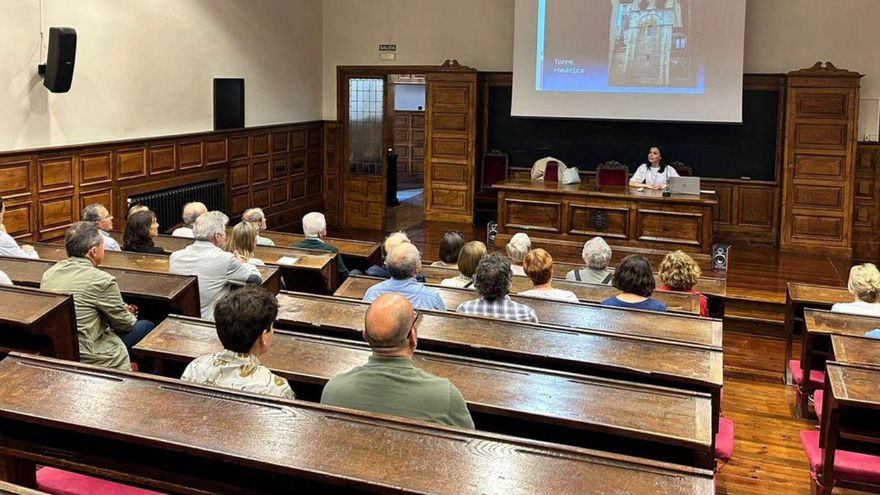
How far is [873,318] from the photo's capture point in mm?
4070

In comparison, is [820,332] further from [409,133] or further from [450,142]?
[409,133]

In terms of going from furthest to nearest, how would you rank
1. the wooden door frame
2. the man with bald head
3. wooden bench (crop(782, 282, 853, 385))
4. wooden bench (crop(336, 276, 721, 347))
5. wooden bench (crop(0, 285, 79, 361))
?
the wooden door frame, wooden bench (crop(782, 282, 853, 385)), wooden bench (crop(336, 276, 721, 347)), wooden bench (crop(0, 285, 79, 361)), the man with bald head

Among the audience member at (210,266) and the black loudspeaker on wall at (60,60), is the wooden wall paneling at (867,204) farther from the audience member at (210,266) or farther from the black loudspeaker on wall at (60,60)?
the black loudspeaker on wall at (60,60)

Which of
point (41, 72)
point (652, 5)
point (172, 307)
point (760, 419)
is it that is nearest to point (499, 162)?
point (652, 5)

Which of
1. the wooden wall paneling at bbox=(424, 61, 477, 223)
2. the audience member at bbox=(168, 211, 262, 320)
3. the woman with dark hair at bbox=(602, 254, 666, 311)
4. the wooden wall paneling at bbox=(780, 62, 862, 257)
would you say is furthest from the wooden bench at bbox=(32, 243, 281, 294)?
the wooden wall paneling at bbox=(780, 62, 862, 257)

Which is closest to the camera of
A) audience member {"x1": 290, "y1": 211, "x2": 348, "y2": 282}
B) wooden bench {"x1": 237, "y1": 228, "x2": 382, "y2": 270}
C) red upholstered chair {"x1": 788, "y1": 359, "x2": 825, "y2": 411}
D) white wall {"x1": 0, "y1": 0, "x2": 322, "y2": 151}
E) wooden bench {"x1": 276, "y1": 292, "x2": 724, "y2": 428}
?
wooden bench {"x1": 276, "y1": 292, "x2": 724, "y2": 428}

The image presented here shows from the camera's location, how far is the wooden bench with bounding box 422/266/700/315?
4.36 metres

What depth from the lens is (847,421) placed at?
3.13m

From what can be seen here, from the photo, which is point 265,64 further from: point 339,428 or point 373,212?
point 339,428

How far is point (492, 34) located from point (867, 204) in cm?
486

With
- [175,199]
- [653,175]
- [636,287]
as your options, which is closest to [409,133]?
[653,175]

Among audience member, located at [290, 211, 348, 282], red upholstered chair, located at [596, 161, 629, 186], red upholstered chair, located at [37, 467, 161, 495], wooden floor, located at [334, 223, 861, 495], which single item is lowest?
wooden floor, located at [334, 223, 861, 495]

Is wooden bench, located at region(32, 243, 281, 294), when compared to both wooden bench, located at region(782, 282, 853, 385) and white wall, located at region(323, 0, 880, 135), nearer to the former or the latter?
wooden bench, located at region(782, 282, 853, 385)

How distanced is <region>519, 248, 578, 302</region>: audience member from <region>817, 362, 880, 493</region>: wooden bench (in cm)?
142
